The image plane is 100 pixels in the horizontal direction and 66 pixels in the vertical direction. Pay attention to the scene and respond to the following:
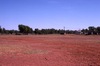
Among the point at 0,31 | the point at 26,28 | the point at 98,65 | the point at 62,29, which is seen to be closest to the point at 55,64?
the point at 98,65

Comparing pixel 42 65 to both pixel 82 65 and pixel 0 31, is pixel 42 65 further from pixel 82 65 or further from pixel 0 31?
pixel 0 31

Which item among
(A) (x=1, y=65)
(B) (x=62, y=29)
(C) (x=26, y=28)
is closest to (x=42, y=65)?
(A) (x=1, y=65)

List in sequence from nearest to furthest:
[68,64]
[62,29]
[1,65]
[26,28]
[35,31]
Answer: [1,65], [68,64], [26,28], [35,31], [62,29]

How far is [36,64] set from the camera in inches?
517

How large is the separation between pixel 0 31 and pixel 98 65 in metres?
125

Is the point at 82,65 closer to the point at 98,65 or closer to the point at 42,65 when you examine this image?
the point at 98,65

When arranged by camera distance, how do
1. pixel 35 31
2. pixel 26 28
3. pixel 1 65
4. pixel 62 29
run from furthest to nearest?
pixel 62 29 < pixel 35 31 < pixel 26 28 < pixel 1 65

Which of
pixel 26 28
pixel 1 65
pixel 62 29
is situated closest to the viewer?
pixel 1 65

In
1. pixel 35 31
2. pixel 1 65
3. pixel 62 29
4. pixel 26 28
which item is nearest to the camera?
pixel 1 65

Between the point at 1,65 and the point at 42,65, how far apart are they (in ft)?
8.60

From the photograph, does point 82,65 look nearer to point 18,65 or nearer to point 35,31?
point 18,65

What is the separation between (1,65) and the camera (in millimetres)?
12516

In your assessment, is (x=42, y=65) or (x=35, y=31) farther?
(x=35, y=31)

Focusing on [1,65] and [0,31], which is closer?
[1,65]
